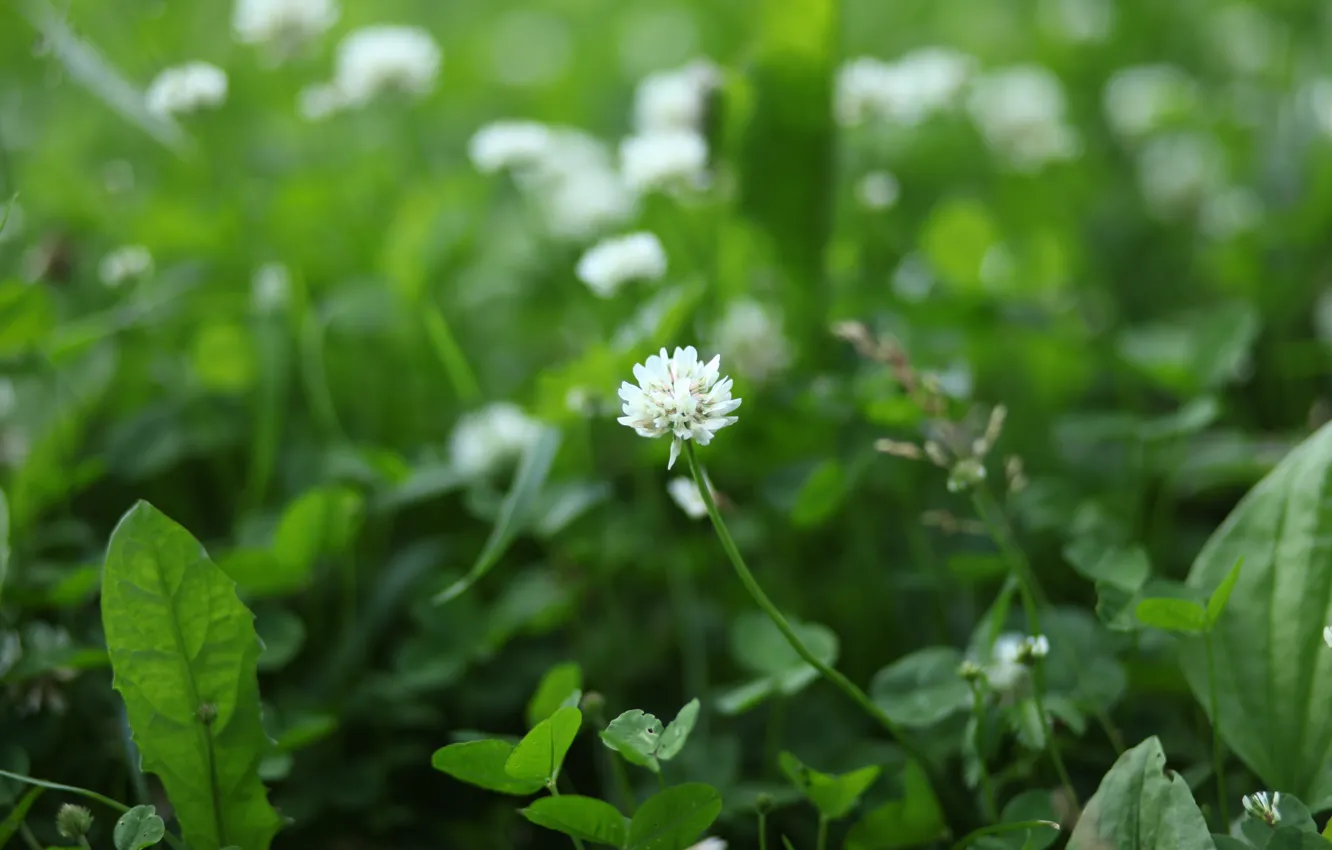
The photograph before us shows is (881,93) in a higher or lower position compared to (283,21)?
lower

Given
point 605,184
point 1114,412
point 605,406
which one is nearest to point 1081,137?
point 1114,412

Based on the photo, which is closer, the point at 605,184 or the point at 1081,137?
the point at 605,184

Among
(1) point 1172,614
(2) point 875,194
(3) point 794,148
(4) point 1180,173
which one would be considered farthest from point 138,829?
(4) point 1180,173

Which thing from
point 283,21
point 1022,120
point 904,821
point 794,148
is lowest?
point 904,821

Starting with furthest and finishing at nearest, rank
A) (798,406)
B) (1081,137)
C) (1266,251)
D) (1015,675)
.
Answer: (1081,137)
(1266,251)
(798,406)
(1015,675)

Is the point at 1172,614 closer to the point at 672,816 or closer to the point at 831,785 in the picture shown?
the point at 831,785

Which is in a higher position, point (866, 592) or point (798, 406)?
point (798, 406)

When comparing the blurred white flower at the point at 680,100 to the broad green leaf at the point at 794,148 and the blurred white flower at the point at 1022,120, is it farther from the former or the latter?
the blurred white flower at the point at 1022,120

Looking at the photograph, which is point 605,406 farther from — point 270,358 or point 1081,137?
point 1081,137
